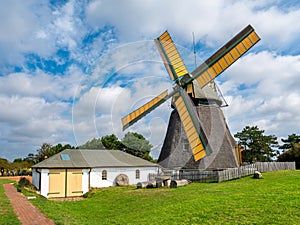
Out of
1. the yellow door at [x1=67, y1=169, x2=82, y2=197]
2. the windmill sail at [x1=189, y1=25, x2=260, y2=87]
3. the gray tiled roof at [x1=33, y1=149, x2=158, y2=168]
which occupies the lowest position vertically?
the yellow door at [x1=67, y1=169, x2=82, y2=197]

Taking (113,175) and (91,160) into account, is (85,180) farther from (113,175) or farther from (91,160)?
(113,175)

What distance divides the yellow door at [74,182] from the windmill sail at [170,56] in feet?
35.4

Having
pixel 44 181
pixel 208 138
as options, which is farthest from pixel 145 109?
pixel 44 181

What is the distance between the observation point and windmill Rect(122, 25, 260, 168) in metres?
16.4

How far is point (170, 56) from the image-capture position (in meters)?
19.0

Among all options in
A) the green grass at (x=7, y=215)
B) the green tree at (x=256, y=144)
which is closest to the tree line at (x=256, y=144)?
the green tree at (x=256, y=144)

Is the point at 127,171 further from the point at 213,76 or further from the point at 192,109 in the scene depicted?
the point at 213,76

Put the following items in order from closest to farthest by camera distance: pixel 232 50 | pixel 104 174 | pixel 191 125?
1. pixel 191 125
2. pixel 232 50
3. pixel 104 174

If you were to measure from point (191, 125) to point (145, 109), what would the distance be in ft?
11.3

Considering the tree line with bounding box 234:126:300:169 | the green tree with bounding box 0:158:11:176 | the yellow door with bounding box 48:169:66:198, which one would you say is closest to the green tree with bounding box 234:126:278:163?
the tree line with bounding box 234:126:300:169

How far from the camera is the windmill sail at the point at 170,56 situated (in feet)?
58.9

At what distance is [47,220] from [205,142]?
9.45 metres

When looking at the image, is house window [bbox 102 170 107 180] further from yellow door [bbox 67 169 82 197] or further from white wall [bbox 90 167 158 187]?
yellow door [bbox 67 169 82 197]

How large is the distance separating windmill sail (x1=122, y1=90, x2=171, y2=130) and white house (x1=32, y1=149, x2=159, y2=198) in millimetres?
6607
